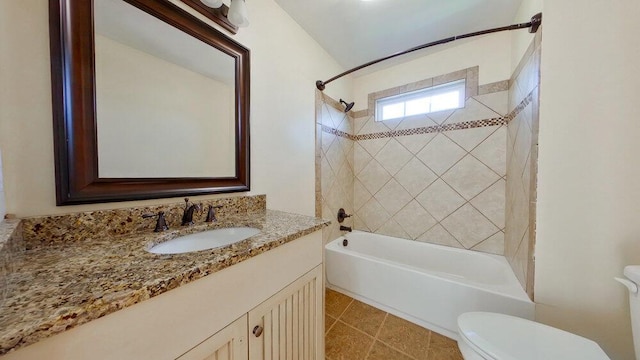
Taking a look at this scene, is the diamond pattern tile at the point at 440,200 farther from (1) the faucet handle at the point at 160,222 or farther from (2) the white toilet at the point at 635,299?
(1) the faucet handle at the point at 160,222

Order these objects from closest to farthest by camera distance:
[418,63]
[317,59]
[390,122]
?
[317,59]
[418,63]
[390,122]

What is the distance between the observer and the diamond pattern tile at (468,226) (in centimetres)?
172

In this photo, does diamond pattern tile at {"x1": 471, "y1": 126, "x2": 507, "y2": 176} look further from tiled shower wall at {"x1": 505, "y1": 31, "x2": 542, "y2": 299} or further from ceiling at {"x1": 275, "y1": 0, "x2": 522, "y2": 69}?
ceiling at {"x1": 275, "y1": 0, "x2": 522, "y2": 69}

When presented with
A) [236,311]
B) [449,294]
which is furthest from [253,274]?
[449,294]

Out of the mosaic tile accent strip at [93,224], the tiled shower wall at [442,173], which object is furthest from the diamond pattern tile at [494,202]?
the mosaic tile accent strip at [93,224]

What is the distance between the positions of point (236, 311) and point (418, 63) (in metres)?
2.41

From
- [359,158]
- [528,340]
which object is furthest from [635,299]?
[359,158]

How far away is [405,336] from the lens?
4.33 ft

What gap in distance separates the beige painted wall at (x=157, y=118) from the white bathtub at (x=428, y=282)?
1.28 m

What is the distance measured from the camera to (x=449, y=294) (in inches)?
51.6

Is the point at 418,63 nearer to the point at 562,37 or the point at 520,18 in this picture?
the point at 520,18

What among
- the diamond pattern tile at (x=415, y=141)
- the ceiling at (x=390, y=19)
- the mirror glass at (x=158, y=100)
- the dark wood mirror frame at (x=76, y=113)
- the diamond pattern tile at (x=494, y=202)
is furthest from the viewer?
the diamond pattern tile at (x=415, y=141)

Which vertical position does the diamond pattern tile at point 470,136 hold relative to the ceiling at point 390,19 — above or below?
below

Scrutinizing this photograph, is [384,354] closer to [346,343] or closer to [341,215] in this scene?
[346,343]
